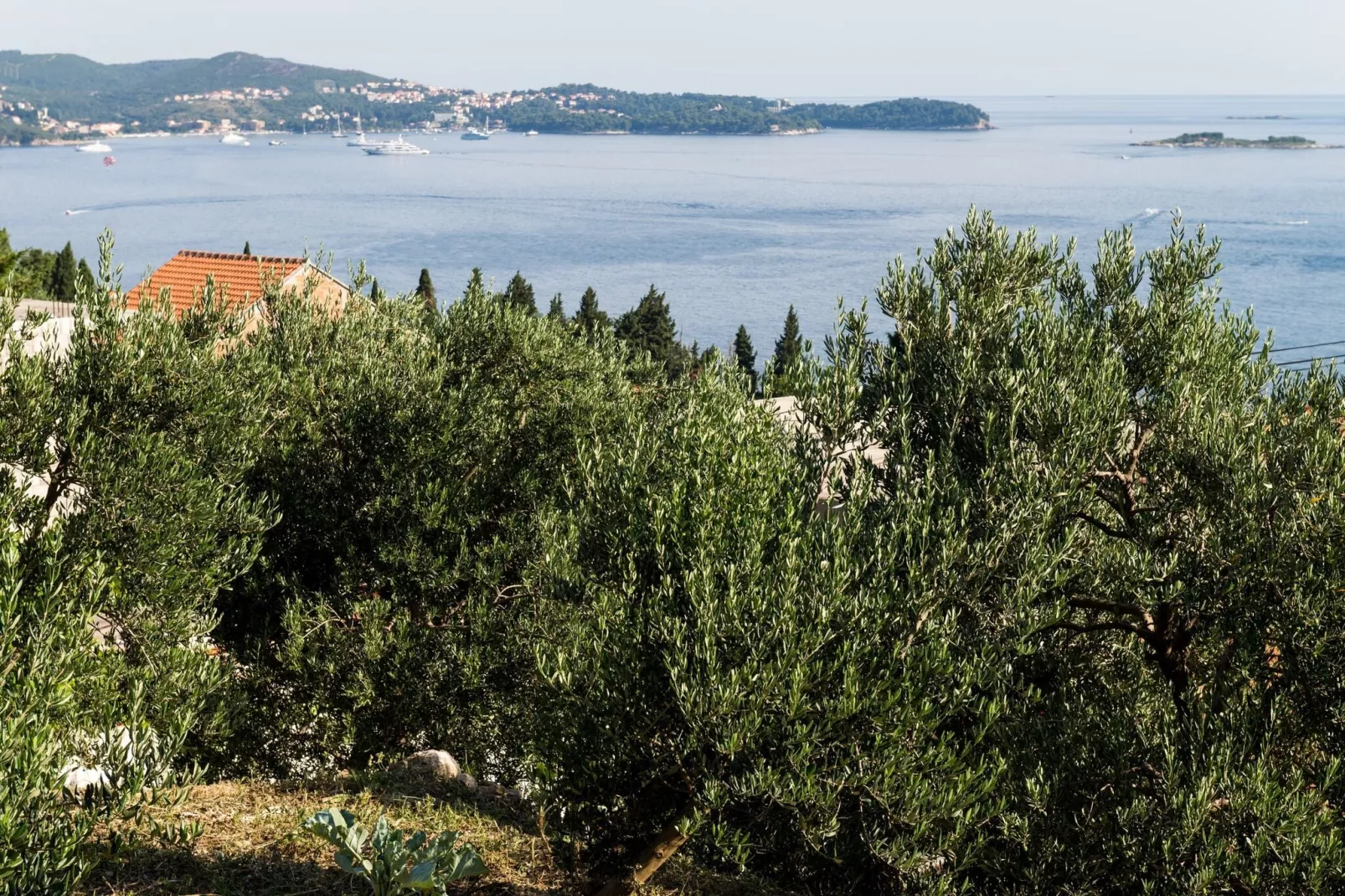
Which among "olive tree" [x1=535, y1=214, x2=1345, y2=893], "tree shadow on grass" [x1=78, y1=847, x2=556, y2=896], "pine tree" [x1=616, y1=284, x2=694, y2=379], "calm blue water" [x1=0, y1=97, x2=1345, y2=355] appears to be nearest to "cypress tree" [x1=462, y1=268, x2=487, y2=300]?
"olive tree" [x1=535, y1=214, x2=1345, y2=893]

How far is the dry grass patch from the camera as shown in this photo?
927 centimetres

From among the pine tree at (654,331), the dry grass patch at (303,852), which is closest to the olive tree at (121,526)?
the dry grass patch at (303,852)

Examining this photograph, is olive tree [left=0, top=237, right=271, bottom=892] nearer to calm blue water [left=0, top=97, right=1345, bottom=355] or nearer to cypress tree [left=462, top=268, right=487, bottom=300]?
cypress tree [left=462, top=268, right=487, bottom=300]

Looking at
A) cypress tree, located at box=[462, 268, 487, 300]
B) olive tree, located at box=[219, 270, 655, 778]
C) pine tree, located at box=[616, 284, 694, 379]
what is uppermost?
cypress tree, located at box=[462, 268, 487, 300]

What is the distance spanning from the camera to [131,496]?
10023mm

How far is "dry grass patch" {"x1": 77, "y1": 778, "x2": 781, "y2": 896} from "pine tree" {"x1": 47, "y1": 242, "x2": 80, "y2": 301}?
2273 inches

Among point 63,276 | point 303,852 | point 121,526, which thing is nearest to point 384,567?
point 121,526

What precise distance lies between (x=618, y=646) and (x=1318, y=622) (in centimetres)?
488

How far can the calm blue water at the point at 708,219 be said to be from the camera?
8919cm

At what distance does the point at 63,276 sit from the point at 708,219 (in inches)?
3250

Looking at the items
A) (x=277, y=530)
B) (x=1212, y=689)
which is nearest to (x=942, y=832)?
(x=1212, y=689)

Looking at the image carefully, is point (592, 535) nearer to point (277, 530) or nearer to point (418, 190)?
point (277, 530)

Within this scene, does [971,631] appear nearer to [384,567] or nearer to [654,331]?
[384,567]

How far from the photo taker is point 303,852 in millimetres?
10016
